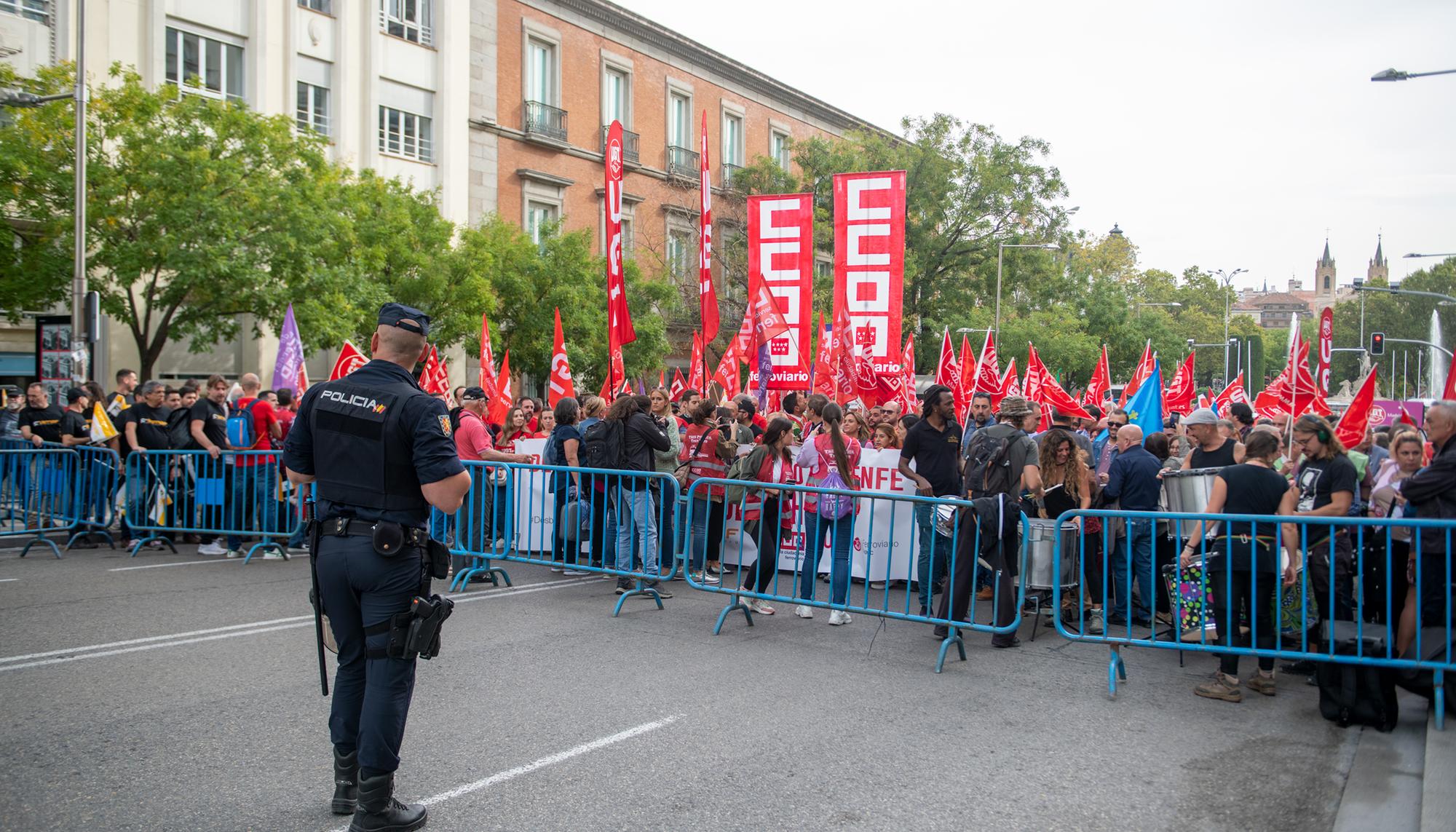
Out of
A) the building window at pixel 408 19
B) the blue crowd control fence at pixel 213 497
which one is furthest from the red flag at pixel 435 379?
the building window at pixel 408 19

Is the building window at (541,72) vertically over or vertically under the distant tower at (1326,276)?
under

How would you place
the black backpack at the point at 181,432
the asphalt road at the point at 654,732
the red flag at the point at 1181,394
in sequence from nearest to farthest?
the asphalt road at the point at 654,732 → the black backpack at the point at 181,432 → the red flag at the point at 1181,394

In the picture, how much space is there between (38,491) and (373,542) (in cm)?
947

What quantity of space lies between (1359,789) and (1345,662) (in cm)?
110

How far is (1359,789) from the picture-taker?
16.8ft

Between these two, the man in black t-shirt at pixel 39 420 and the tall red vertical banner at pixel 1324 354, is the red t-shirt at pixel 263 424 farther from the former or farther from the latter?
the tall red vertical banner at pixel 1324 354

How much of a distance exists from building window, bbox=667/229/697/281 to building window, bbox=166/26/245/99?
16.8 m

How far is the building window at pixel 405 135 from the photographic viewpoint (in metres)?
29.6

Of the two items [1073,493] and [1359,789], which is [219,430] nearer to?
[1073,493]

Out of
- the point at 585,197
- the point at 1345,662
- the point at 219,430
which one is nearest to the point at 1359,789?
the point at 1345,662

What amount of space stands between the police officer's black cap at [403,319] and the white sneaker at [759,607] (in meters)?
5.03

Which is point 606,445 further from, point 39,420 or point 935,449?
point 39,420

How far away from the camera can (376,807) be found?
4.23 meters

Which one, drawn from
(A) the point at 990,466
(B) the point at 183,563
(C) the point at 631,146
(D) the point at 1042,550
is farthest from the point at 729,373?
(C) the point at 631,146
